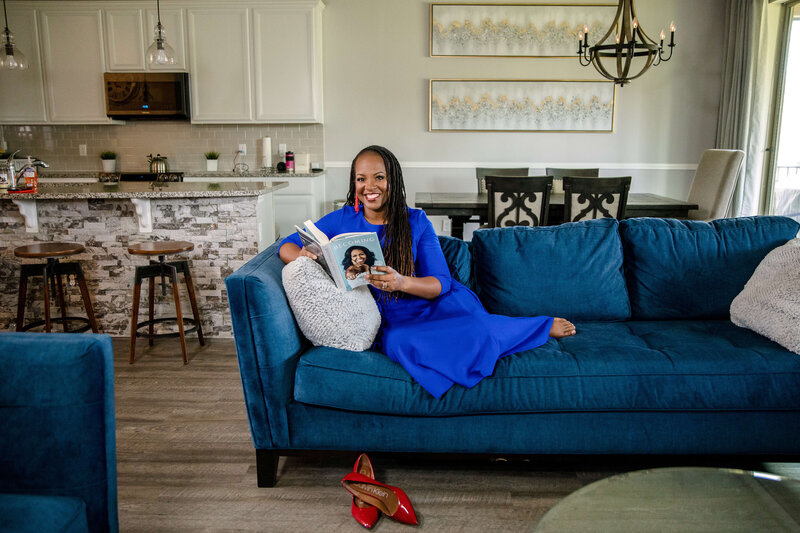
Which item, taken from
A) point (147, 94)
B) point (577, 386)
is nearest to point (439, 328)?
point (577, 386)

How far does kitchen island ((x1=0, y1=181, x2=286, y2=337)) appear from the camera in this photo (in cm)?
372

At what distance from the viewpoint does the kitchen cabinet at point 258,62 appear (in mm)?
5758

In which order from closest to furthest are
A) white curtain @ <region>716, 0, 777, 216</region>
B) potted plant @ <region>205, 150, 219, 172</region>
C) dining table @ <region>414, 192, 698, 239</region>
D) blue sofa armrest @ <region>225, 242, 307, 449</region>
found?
1. blue sofa armrest @ <region>225, 242, 307, 449</region>
2. dining table @ <region>414, 192, 698, 239</region>
3. white curtain @ <region>716, 0, 777, 216</region>
4. potted plant @ <region>205, 150, 219, 172</region>

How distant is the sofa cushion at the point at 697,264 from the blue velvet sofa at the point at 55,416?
2.18 m

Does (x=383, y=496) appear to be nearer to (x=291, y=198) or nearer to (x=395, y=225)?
(x=395, y=225)

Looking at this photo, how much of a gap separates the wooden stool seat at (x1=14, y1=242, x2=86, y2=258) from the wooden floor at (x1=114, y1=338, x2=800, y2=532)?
1.00 metres

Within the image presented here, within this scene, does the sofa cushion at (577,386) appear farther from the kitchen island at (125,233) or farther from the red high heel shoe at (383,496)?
the kitchen island at (125,233)

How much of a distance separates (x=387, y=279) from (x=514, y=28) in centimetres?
452

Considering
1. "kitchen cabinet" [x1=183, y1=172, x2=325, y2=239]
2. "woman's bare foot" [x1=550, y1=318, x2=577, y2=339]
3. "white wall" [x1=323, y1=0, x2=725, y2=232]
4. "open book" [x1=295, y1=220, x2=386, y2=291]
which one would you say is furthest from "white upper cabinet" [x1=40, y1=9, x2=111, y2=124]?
"woman's bare foot" [x1=550, y1=318, x2=577, y2=339]

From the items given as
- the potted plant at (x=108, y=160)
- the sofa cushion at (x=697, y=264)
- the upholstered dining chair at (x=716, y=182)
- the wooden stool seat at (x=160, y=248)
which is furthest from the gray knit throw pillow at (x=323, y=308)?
the potted plant at (x=108, y=160)

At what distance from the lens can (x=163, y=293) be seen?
3.70 meters

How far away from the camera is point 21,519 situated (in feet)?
4.05

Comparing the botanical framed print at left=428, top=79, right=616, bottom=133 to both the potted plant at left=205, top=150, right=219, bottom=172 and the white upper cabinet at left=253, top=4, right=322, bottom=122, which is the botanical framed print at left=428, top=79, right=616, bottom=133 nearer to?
the white upper cabinet at left=253, top=4, right=322, bottom=122

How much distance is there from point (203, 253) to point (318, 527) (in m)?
2.25
